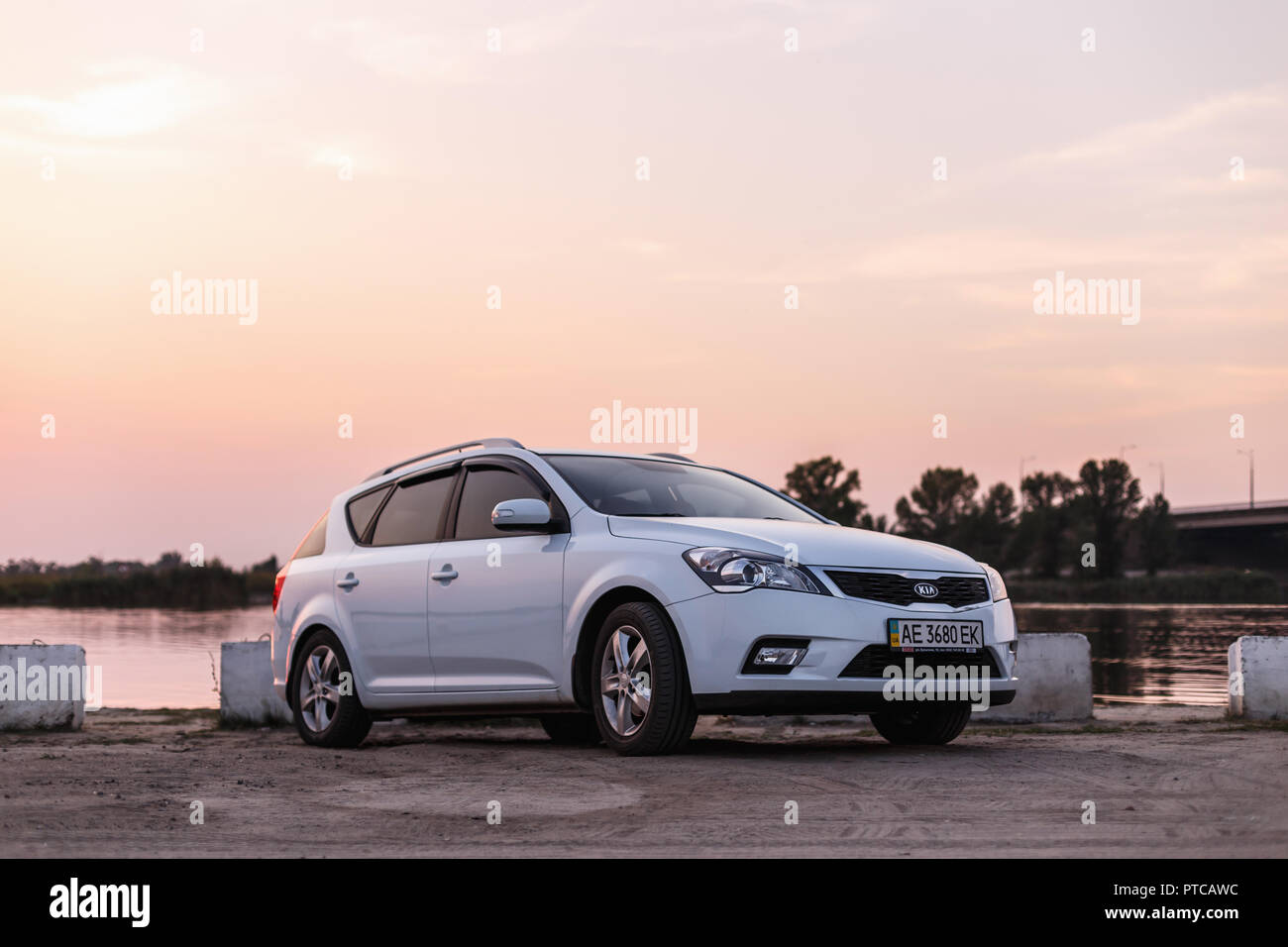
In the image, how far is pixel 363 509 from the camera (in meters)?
10.3

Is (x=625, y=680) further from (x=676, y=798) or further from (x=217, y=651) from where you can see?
(x=217, y=651)

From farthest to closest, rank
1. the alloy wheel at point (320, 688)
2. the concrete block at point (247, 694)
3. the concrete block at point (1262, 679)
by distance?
the concrete block at point (247, 694) < the concrete block at point (1262, 679) < the alloy wheel at point (320, 688)

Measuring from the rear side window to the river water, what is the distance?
8.98 feet

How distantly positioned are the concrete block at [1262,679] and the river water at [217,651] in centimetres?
244

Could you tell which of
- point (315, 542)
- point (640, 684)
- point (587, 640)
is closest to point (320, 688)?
point (315, 542)

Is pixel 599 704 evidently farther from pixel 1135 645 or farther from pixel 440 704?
pixel 1135 645

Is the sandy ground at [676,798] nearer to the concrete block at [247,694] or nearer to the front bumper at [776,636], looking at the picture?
the front bumper at [776,636]

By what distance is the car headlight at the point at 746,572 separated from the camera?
750 centimetres

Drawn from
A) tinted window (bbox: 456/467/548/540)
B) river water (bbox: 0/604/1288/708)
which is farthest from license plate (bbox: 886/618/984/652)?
river water (bbox: 0/604/1288/708)

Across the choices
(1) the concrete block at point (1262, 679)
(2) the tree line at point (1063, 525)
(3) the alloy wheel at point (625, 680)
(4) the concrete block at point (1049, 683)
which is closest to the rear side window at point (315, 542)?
(3) the alloy wheel at point (625, 680)

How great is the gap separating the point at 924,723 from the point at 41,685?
649cm

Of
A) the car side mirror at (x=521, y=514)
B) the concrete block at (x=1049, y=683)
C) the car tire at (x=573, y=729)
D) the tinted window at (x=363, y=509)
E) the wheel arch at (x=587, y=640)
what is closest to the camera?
the wheel arch at (x=587, y=640)

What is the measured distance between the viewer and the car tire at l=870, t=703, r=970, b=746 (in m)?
8.62
